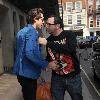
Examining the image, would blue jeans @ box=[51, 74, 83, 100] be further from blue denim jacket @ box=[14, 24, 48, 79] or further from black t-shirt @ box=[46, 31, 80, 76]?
blue denim jacket @ box=[14, 24, 48, 79]

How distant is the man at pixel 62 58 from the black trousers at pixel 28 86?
277 millimetres

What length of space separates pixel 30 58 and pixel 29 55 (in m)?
0.04

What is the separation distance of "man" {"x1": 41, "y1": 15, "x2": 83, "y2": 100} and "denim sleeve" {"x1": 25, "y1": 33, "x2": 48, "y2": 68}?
0.44 feet

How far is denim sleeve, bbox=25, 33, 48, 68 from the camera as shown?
18.5 feet

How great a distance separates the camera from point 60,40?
5.75m

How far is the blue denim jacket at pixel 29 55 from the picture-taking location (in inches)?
222

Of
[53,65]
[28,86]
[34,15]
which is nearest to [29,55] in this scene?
[53,65]

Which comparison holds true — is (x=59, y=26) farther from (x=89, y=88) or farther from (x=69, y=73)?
(x=89, y=88)

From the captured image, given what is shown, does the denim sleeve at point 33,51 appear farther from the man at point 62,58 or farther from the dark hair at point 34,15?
the dark hair at point 34,15

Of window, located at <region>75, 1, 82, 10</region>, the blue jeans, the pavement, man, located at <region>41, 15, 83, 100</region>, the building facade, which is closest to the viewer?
man, located at <region>41, 15, 83, 100</region>

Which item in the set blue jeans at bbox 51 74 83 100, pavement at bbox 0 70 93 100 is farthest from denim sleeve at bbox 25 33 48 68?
pavement at bbox 0 70 93 100

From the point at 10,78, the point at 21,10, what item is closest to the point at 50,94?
the point at 10,78

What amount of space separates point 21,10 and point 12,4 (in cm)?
422

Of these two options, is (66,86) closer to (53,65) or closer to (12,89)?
(53,65)
